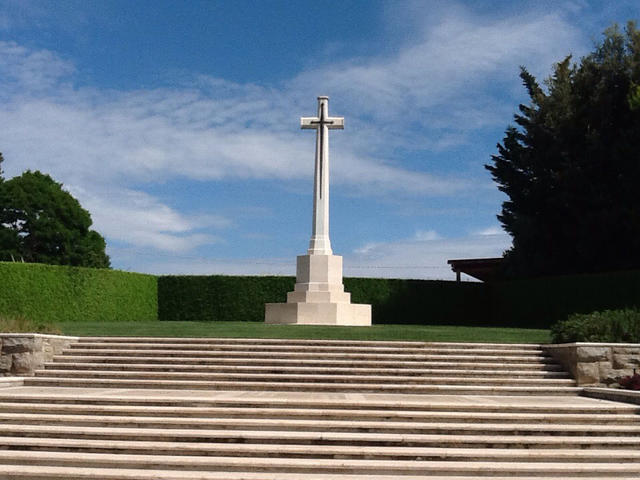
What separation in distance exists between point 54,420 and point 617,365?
1052 cm

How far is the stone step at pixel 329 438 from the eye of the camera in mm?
9242

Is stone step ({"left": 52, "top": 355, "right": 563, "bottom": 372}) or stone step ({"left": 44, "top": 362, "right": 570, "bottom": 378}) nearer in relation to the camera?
stone step ({"left": 44, "top": 362, "right": 570, "bottom": 378})

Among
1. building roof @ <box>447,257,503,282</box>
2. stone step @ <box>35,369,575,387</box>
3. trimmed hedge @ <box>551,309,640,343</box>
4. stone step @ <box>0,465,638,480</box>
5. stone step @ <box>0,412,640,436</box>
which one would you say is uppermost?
building roof @ <box>447,257,503,282</box>

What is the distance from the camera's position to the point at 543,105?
109 feet

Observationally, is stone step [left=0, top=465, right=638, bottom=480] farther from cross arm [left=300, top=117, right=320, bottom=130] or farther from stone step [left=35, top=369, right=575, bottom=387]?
cross arm [left=300, top=117, right=320, bottom=130]

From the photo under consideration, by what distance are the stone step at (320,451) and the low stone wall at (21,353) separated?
16.8 feet

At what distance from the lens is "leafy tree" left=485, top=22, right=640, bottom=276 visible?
29.1 meters

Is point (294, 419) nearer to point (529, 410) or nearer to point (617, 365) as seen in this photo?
point (529, 410)

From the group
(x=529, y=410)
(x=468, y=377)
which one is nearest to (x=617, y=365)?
(x=468, y=377)

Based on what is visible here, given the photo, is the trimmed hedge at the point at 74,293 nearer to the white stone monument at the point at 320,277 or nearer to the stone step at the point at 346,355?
the white stone monument at the point at 320,277

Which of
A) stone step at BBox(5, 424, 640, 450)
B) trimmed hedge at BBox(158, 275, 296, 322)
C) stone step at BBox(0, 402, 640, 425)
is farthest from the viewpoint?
trimmed hedge at BBox(158, 275, 296, 322)

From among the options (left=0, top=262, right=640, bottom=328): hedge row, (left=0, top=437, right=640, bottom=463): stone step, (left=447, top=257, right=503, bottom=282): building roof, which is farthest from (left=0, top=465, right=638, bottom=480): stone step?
(left=447, top=257, right=503, bottom=282): building roof

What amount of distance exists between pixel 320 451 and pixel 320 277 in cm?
1488

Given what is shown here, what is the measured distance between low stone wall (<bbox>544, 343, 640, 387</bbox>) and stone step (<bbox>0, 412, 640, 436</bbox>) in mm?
3423
